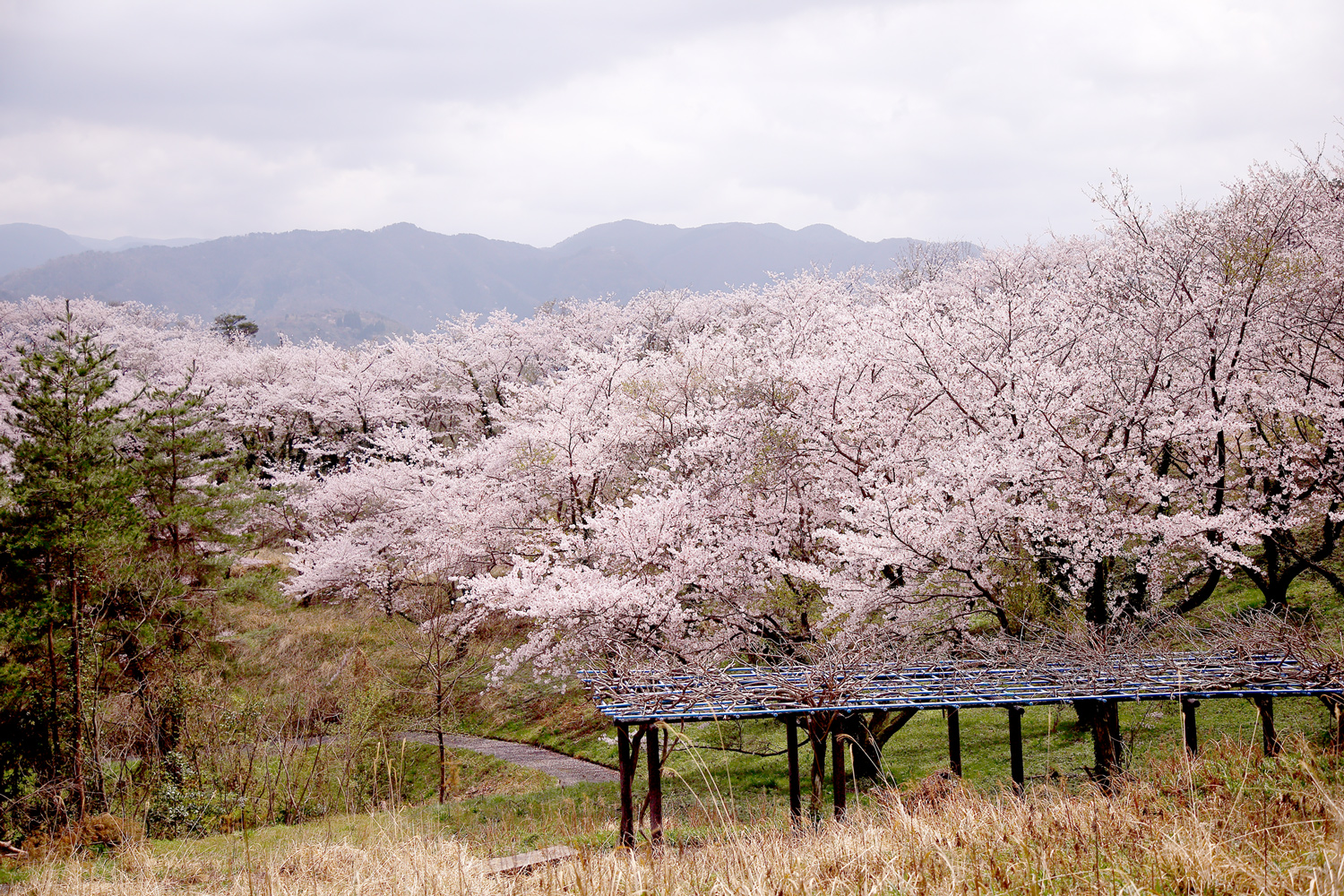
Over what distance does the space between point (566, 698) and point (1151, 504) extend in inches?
572

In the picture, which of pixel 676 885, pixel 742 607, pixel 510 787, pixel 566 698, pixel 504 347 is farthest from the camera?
pixel 504 347

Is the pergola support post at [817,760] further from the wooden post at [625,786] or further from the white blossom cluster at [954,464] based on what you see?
the white blossom cluster at [954,464]

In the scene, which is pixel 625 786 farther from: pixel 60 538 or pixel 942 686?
pixel 60 538

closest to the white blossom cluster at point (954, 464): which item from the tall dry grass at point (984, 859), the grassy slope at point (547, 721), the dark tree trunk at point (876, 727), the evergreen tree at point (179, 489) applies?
the dark tree trunk at point (876, 727)

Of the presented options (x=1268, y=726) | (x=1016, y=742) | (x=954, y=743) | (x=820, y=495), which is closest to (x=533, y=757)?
(x=820, y=495)

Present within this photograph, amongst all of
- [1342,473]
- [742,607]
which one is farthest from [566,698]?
[1342,473]

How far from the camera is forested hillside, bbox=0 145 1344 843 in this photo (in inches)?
408

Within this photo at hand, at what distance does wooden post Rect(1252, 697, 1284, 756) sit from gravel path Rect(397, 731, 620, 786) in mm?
10881

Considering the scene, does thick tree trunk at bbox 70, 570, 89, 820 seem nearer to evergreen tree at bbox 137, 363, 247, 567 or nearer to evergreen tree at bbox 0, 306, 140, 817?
evergreen tree at bbox 0, 306, 140, 817

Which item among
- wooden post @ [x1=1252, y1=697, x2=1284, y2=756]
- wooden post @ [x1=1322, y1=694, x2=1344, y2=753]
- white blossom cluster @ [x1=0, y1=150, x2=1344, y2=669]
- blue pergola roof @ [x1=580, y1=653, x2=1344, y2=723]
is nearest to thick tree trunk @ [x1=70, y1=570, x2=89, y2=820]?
white blossom cluster @ [x1=0, y1=150, x2=1344, y2=669]

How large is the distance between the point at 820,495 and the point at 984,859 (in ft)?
31.3

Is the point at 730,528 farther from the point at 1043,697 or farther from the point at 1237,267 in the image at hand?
the point at 1237,267

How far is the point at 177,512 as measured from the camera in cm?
1656

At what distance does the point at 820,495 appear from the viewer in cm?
1325
